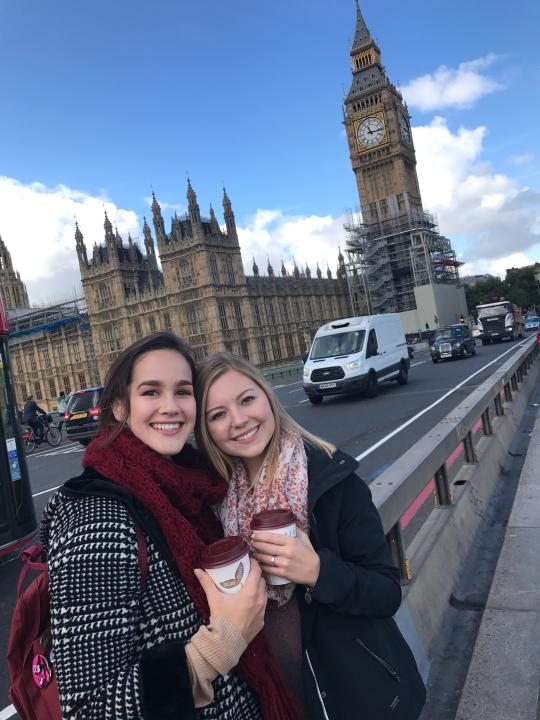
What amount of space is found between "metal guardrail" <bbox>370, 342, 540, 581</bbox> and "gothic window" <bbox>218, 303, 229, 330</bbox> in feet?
167

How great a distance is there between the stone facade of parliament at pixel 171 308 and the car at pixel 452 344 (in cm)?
2628

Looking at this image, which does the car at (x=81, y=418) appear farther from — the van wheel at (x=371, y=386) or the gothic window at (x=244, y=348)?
the gothic window at (x=244, y=348)

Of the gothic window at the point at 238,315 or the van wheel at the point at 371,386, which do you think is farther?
the gothic window at the point at 238,315

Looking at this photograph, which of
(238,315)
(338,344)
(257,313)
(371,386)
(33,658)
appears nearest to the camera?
(33,658)

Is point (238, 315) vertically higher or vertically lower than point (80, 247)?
lower

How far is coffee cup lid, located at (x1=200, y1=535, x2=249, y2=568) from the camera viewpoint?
1257 mm

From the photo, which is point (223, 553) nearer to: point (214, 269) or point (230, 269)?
point (214, 269)

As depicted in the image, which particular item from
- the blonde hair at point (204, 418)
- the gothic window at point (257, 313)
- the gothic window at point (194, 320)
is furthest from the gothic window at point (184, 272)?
the blonde hair at point (204, 418)

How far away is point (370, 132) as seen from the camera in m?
75.3

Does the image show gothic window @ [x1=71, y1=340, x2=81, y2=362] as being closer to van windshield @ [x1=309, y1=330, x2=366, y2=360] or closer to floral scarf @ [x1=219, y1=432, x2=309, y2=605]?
van windshield @ [x1=309, y1=330, x2=366, y2=360]

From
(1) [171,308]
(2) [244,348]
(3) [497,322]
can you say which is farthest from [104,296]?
(3) [497,322]

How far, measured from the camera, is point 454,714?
2271mm

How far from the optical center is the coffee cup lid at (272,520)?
1.39 meters

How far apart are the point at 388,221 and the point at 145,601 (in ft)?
234
